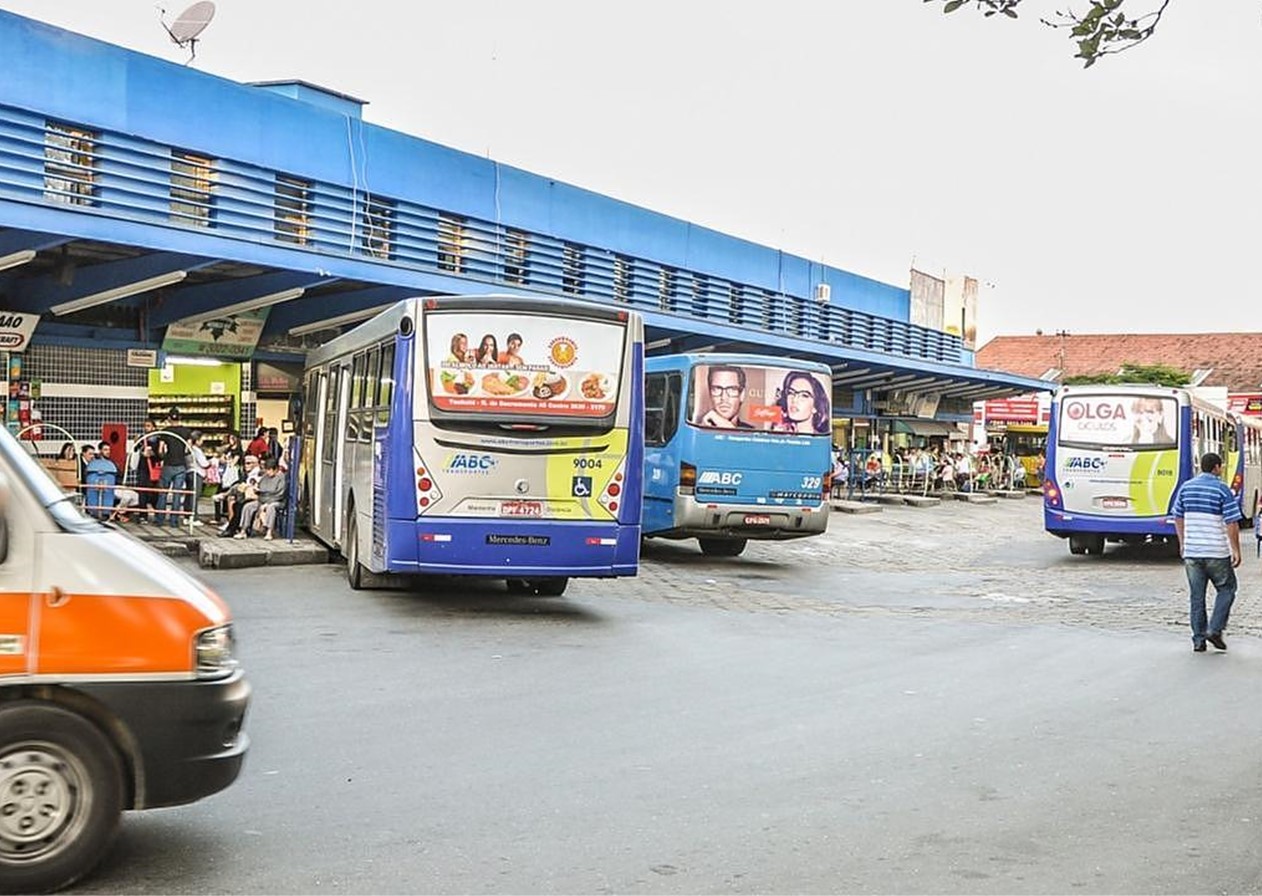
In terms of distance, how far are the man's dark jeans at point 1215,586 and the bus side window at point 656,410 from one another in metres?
10.1

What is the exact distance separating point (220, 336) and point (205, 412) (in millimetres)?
1456

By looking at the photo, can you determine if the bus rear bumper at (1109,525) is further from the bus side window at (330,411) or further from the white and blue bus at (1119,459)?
the bus side window at (330,411)

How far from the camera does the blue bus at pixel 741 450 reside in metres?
21.5

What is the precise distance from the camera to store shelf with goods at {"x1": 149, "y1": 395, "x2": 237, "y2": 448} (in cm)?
2511

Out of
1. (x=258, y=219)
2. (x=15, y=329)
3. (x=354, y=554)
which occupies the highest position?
(x=258, y=219)

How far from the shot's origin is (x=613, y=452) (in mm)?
14547

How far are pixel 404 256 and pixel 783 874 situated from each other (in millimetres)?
22023

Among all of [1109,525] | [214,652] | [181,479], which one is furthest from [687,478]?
[214,652]

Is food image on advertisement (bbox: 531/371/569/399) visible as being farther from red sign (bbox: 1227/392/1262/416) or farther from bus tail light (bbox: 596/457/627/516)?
red sign (bbox: 1227/392/1262/416)

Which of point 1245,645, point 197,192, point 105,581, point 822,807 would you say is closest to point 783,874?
point 822,807

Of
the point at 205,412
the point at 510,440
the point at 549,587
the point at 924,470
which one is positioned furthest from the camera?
the point at 924,470

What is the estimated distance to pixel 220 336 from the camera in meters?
25.6

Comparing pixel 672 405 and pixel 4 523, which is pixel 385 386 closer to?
pixel 672 405

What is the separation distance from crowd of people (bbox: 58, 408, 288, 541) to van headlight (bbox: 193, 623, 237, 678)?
1395 centimetres
